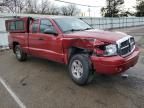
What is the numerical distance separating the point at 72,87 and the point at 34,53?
8.35 feet

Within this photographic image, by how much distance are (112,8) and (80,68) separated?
60.6 m

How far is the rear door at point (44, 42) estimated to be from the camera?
578cm

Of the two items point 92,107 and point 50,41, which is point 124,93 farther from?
point 50,41

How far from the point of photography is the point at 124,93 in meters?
4.60

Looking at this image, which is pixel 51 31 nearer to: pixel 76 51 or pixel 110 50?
pixel 76 51

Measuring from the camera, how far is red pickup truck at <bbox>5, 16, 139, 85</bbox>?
457cm

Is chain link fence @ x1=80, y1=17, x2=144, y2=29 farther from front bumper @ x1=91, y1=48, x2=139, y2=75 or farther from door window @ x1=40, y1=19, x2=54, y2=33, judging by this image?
front bumper @ x1=91, y1=48, x2=139, y2=75

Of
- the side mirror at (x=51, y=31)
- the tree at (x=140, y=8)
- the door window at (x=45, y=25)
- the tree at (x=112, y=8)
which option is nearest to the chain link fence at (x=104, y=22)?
the door window at (x=45, y=25)

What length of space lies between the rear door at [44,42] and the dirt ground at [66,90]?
2.11 ft

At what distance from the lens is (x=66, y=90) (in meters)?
5.00

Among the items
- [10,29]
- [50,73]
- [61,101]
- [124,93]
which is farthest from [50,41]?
[10,29]

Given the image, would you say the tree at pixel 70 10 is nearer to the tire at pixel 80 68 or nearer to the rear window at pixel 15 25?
the rear window at pixel 15 25

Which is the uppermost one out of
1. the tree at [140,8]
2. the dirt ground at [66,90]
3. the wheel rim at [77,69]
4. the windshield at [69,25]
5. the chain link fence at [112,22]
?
the tree at [140,8]

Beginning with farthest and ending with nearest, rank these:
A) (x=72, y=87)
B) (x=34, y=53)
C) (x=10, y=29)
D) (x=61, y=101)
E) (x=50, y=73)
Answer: (x=10, y=29) → (x=34, y=53) → (x=50, y=73) → (x=72, y=87) → (x=61, y=101)
